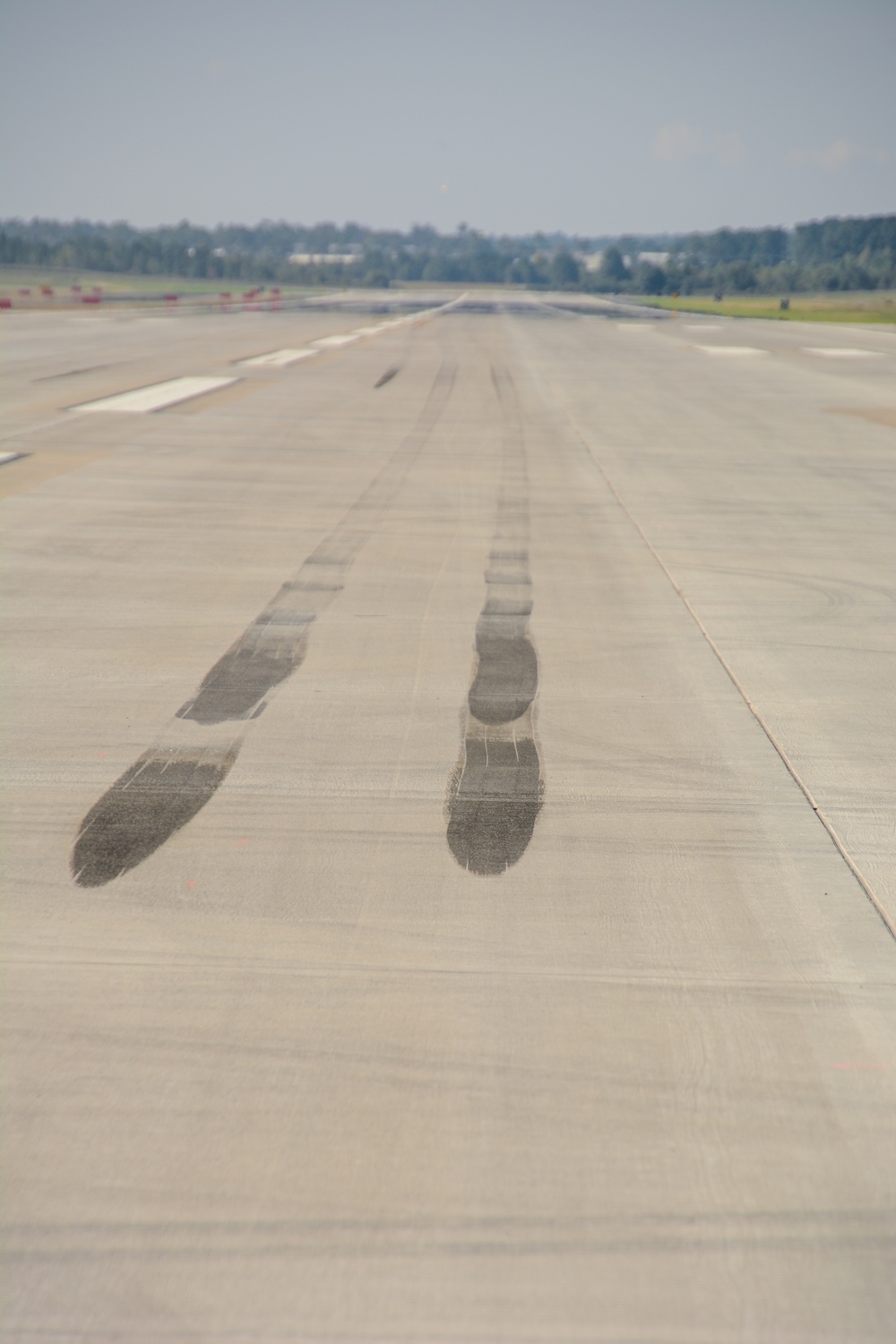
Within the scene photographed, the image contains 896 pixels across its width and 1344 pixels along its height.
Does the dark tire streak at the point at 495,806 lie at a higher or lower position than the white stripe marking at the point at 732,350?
higher

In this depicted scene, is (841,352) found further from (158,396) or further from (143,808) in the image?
(143,808)

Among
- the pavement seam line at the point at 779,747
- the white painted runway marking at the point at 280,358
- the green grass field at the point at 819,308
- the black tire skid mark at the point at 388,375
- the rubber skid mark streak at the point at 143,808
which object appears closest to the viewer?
the pavement seam line at the point at 779,747

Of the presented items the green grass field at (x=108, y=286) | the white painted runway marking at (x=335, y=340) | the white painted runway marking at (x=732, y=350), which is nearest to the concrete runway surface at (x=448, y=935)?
the white painted runway marking at (x=732, y=350)

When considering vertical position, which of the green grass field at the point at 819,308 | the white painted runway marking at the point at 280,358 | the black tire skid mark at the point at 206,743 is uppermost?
the black tire skid mark at the point at 206,743

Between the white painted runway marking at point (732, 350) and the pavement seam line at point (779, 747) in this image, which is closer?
the pavement seam line at point (779, 747)

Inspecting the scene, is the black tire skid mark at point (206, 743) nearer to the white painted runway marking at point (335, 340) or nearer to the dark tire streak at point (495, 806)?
the dark tire streak at point (495, 806)

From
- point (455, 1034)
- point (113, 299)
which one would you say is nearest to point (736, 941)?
point (455, 1034)

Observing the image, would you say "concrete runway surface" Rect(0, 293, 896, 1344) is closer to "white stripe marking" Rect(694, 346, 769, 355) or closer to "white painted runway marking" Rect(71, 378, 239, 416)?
"white painted runway marking" Rect(71, 378, 239, 416)

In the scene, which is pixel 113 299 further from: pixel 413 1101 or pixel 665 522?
pixel 413 1101
